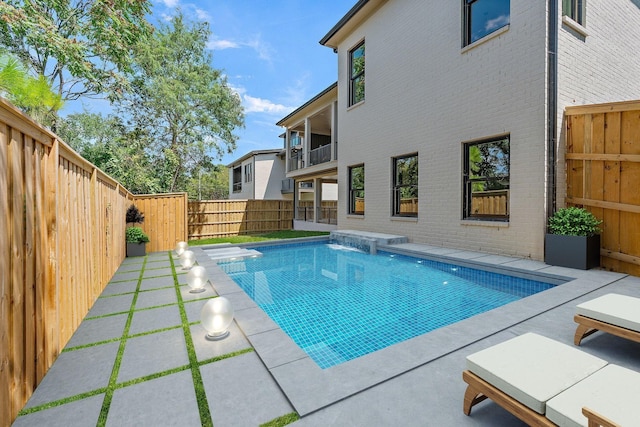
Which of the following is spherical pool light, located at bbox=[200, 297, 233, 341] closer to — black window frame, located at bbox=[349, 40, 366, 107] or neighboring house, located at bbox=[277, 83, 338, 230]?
black window frame, located at bbox=[349, 40, 366, 107]

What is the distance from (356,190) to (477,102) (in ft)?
18.1

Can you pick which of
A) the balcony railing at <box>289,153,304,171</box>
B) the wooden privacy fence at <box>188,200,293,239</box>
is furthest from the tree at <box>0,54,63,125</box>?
the balcony railing at <box>289,153,304,171</box>

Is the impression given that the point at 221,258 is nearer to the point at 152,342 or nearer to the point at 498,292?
the point at 152,342

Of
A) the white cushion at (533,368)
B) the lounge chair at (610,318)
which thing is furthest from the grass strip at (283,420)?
the lounge chair at (610,318)

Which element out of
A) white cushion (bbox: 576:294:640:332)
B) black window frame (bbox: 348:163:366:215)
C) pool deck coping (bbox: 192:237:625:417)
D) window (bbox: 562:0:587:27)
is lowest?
pool deck coping (bbox: 192:237:625:417)

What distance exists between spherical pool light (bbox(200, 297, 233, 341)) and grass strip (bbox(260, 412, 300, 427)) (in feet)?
4.40

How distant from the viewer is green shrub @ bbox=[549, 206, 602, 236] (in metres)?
5.20

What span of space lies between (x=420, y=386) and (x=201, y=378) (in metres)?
1.63

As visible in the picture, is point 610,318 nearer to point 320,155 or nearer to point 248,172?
point 320,155

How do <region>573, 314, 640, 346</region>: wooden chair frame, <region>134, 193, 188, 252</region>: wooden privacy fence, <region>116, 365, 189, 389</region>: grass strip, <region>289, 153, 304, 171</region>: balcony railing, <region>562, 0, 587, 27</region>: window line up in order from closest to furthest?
1. <region>116, 365, 189, 389</region>: grass strip
2. <region>573, 314, 640, 346</region>: wooden chair frame
3. <region>562, 0, 587, 27</region>: window
4. <region>134, 193, 188, 252</region>: wooden privacy fence
5. <region>289, 153, 304, 171</region>: balcony railing

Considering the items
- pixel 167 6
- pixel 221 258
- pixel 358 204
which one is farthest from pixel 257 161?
pixel 221 258

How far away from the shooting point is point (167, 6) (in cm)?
1299

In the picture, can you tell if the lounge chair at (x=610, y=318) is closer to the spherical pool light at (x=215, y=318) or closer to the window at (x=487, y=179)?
the spherical pool light at (x=215, y=318)

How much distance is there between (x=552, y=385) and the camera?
1584mm
